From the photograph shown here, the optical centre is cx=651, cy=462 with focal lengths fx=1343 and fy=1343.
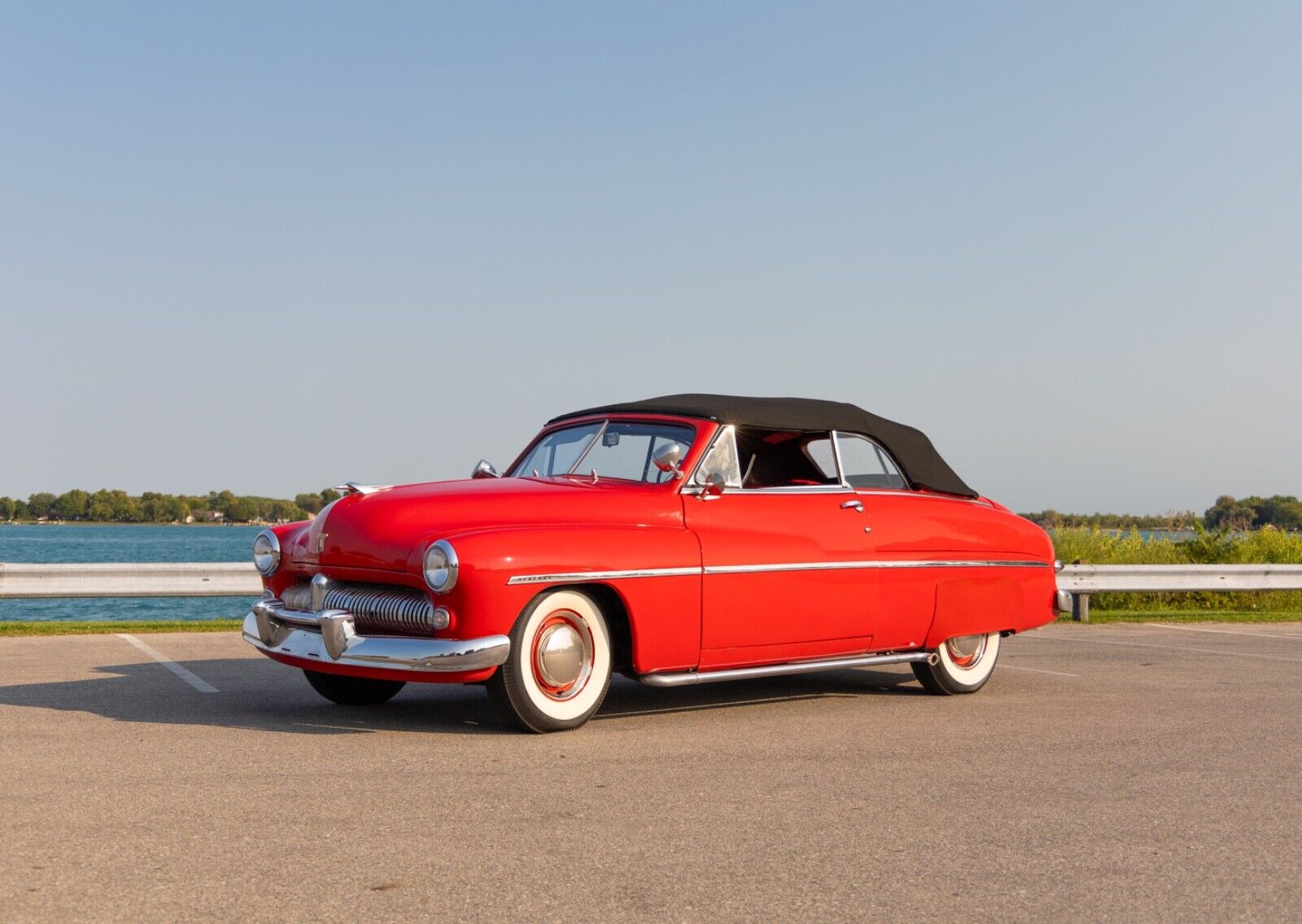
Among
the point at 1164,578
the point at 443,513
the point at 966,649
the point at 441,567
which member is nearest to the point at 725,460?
the point at 443,513

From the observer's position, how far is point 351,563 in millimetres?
6570

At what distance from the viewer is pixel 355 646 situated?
6.37 meters

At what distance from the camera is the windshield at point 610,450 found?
24.5ft

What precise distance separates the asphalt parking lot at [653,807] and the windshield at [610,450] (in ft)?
4.40

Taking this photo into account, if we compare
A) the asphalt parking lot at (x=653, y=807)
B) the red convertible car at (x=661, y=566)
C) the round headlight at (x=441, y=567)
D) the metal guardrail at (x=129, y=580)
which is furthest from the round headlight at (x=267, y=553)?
the metal guardrail at (x=129, y=580)

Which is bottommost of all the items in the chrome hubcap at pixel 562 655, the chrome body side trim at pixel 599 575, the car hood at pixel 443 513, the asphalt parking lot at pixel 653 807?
the asphalt parking lot at pixel 653 807

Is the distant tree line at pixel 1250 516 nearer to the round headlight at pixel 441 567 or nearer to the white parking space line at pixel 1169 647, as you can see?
the white parking space line at pixel 1169 647

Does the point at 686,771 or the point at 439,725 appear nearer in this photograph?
the point at 686,771

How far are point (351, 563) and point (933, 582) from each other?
3478 millimetres

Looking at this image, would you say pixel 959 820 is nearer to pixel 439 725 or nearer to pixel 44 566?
pixel 439 725

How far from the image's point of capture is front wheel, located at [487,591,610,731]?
6336 millimetres

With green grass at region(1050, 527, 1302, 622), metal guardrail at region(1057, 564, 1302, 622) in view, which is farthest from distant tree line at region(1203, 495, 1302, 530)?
metal guardrail at region(1057, 564, 1302, 622)

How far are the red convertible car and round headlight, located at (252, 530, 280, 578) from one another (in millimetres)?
14

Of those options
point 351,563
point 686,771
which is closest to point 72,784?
point 351,563
